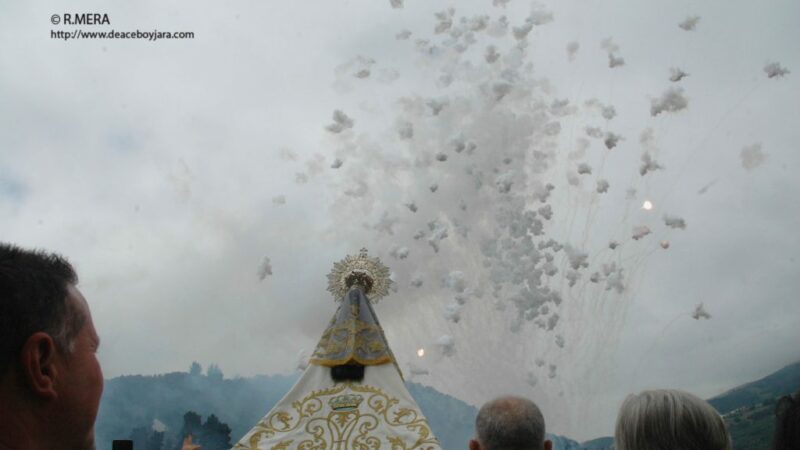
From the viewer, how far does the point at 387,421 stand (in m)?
6.30

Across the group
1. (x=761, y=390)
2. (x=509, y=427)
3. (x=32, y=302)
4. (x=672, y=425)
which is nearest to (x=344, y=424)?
(x=509, y=427)

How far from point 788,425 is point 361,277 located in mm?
5881

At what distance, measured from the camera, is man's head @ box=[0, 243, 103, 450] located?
1.39 m

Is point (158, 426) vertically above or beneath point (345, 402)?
above

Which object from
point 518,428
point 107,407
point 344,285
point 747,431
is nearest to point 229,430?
point 107,407

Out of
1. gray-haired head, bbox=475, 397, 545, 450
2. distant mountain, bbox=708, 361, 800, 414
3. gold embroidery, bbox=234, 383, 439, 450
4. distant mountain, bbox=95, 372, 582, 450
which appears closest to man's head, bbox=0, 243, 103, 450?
gray-haired head, bbox=475, 397, 545, 450

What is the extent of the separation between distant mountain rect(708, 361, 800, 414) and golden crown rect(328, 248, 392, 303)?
44.4 metres

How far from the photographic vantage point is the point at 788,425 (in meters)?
2.31

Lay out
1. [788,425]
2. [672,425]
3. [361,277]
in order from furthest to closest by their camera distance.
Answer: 1. [361,277]
2. [672,425]
3. [788,425]

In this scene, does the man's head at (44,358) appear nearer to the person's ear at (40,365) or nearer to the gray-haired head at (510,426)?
the person's ear at (40,365)

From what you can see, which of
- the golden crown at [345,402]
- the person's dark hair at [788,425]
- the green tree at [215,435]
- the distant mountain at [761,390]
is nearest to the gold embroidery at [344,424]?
the golden crown at [345,402]

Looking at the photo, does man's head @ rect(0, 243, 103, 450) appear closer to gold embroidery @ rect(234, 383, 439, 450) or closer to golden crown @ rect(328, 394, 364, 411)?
gold embroidery @ rect(234, 383, 439, 450)

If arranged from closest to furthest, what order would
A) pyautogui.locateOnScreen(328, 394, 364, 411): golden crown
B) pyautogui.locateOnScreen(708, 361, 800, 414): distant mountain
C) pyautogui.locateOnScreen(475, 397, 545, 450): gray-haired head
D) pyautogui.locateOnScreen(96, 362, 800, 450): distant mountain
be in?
pyautogui.locateOnScreen(475, 397, 545, 450): gray-haired head < pyautogui.locateOnScreen(328, 394, 364, 411): golden crown < pyautogui.locateOnScreen(96, 362, 800, 450): distant mountain < pyautogui.locateOnScreen(708, 361, 800, 414): distant mountain

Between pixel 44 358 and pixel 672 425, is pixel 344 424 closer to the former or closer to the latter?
pixel 672 425
